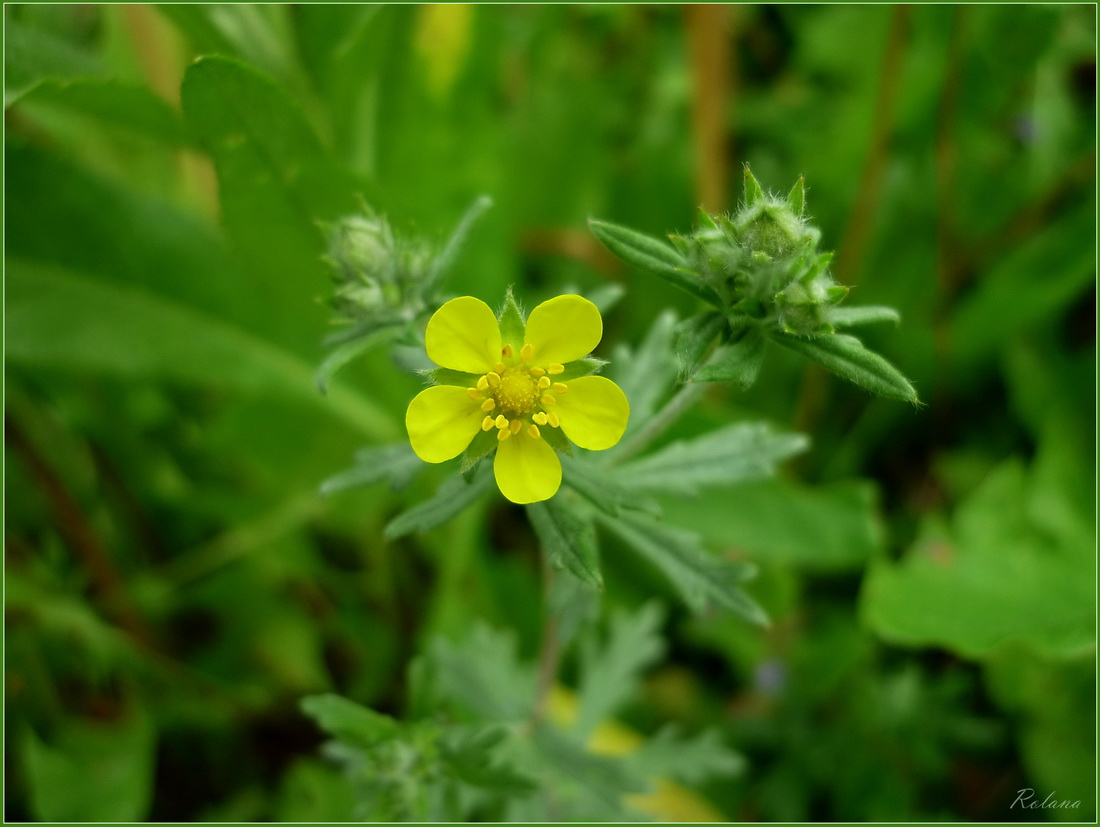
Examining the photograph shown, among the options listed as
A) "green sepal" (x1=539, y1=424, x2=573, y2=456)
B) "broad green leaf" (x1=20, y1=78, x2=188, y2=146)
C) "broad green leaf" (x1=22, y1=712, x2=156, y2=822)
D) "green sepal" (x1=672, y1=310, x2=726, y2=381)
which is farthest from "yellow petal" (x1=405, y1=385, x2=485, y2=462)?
"broad green leaf" (x1=22, y1=712, x2=156, y2=822)

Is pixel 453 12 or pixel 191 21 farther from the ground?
pixel 453 12

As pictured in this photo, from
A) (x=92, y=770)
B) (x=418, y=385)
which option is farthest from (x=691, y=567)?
(x=92, y=770)

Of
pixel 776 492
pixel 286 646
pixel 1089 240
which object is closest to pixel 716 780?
pixel 776 492

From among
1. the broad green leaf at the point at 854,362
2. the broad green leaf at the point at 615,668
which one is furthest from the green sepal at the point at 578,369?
the broad green leaf at the point at 615,668

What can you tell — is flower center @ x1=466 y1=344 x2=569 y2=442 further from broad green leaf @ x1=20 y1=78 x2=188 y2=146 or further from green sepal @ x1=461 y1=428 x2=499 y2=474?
broad green leaf @ x1=20 y1=78 x2=188 y2=146

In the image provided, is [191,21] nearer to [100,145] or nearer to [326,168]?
[326,168]

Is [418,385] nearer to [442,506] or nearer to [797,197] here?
[442,506]
